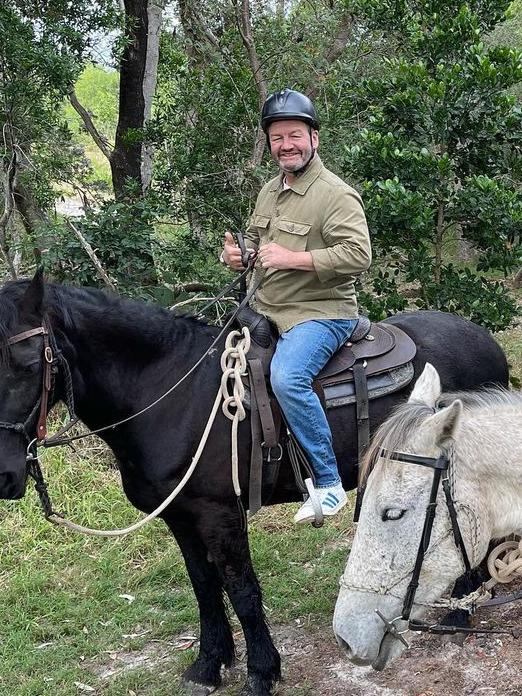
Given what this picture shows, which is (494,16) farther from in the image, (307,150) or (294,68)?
(307,150)

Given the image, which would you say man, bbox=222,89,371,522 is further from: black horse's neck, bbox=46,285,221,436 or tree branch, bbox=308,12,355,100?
tree branch, bbox=308,12,355,100

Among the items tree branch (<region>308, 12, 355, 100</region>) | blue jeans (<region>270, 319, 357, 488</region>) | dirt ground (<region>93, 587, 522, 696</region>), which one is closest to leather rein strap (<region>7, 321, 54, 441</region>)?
blue jeans (<region>270, 319, 357, 488</region>)

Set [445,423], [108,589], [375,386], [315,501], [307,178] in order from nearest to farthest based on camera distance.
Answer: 1. [445,423]
2. [315,501]
3. [307,178]
4. [375,386]
5. [108,589]

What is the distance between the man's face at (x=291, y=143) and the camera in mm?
3240

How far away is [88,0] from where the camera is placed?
620 centimetres

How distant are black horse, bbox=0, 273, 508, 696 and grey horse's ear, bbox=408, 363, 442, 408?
3.26ft

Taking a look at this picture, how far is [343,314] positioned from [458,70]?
2730 millimetres

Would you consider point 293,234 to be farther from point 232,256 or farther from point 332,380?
point 332,380

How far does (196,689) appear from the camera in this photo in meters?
3.47

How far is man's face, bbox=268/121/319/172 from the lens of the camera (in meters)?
3.24

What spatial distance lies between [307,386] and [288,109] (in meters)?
1.33

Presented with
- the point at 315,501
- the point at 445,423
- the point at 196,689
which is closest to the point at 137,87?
the point at 315,501

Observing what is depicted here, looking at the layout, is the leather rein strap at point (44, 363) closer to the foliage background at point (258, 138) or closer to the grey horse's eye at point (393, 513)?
the grey horse's eye at point (393, 513)

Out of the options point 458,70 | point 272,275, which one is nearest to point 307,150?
point 272,275
